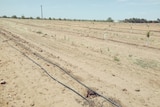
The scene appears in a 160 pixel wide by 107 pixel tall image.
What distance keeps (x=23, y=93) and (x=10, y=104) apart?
0.95m

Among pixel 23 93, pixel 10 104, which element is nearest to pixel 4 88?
pixel 23 93

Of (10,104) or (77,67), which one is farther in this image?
(77,67)

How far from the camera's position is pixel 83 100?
790 cm

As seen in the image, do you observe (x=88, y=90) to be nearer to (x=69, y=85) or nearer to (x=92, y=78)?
(x=69, y=85)

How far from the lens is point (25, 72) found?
36.7 ft

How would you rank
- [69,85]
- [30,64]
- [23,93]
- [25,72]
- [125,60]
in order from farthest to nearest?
[125,60] → [30,64] → [25,72] → [69,85] → [23,93]

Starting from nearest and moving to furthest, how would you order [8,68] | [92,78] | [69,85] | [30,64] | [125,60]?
1. [69,85]
2. [92,78]
3. [8,68]
4. [30,64]
5. [125,60]

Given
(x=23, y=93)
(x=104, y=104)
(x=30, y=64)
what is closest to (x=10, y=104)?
(x=23, y=93)

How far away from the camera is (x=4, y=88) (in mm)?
9047

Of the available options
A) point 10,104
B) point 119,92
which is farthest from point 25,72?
point 119,92

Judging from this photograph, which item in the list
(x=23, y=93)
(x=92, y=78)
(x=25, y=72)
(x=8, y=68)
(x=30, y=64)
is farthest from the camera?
(x=30, y=64)

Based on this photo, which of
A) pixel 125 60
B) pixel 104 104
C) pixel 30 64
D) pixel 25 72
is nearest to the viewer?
pixel 104 104

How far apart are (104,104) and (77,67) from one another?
16.1 feet

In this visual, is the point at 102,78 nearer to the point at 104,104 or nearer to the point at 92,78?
the point at 92,78
